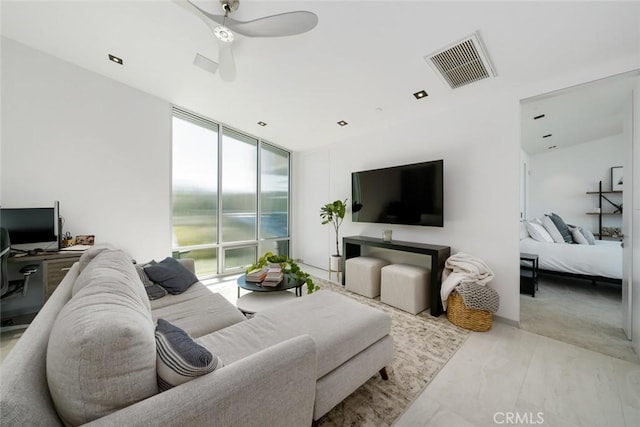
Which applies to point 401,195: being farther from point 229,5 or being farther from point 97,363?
point 97,363

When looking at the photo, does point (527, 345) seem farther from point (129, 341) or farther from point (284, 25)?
point (284, 25)

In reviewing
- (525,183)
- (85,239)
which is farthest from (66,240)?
(525,183)

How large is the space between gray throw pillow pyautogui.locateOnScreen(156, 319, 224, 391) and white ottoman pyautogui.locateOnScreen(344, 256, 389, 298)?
8.63ft

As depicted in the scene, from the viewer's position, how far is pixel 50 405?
64 cm

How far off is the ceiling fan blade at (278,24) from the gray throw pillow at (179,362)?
6.53ft

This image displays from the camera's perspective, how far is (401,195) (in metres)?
3.23

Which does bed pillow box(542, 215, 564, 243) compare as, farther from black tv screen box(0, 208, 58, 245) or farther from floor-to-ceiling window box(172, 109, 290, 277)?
black tv screen box(0, 208, 58, 245)

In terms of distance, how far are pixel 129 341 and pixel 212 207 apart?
380cm

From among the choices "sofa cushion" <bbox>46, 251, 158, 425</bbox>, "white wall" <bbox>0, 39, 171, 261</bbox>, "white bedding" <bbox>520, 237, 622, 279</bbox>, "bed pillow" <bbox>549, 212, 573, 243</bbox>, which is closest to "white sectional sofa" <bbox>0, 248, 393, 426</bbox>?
"sofa cushion" <bbox>46, 251, 158, 425</bbox>

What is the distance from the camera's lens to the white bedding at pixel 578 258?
3.11m

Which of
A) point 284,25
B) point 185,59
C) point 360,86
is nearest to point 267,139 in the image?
point 185,59

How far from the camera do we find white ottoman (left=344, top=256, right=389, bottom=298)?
3266 mm

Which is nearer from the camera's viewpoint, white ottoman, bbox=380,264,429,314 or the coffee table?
the coffee table

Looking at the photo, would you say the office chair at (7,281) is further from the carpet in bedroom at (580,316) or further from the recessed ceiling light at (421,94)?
the carpet in bedroom at (580,316)
